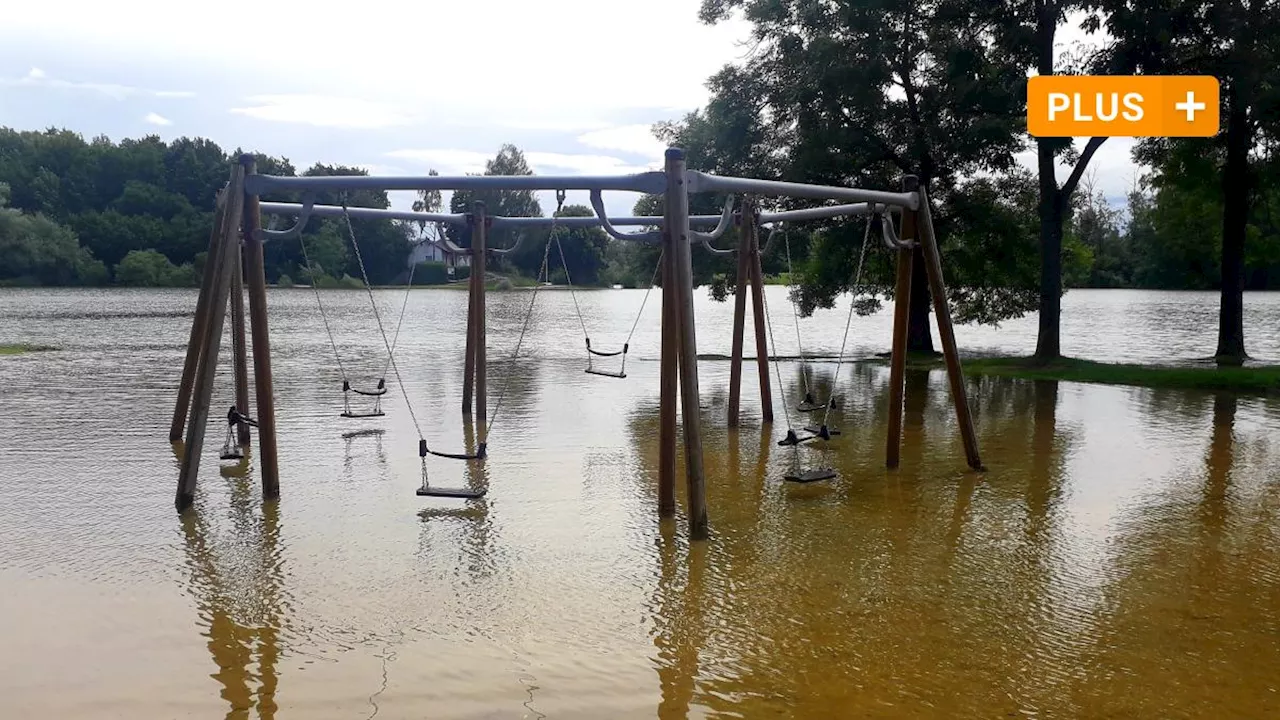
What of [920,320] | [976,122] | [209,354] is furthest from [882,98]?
[209,354]

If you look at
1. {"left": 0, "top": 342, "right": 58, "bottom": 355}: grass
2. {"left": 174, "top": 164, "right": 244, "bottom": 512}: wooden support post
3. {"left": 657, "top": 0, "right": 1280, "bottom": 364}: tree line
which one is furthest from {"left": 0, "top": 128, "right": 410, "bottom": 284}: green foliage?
{"left": 174, "top": 164, "right": 244, "bottom": 512}: wooden support post

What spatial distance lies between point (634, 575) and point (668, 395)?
6.35 ft

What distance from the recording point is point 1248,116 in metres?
24.5

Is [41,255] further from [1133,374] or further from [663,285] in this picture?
[663,285]

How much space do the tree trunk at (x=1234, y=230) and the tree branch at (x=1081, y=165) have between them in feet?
9.18

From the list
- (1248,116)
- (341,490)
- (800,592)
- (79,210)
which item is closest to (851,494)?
(800,592)

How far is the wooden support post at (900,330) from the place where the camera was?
37.8 feet

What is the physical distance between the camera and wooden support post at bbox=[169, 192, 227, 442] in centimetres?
1130

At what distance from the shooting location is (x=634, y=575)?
7.88 meters

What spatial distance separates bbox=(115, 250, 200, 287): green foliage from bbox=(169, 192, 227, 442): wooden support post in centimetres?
8970

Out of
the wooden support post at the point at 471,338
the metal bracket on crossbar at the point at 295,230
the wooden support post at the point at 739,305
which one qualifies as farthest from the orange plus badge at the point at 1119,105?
the metal bracket on crossbar at the point at 295,230

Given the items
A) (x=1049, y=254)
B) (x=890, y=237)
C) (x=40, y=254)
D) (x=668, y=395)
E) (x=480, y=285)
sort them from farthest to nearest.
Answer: (x=40, y=254), (x=1049, y=254), (x=480, y=285), (x=890, y=237), (x=668, y=395)

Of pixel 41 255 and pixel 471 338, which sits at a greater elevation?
pixel 41 255

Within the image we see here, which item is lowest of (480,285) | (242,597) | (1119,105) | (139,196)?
(242,597)
